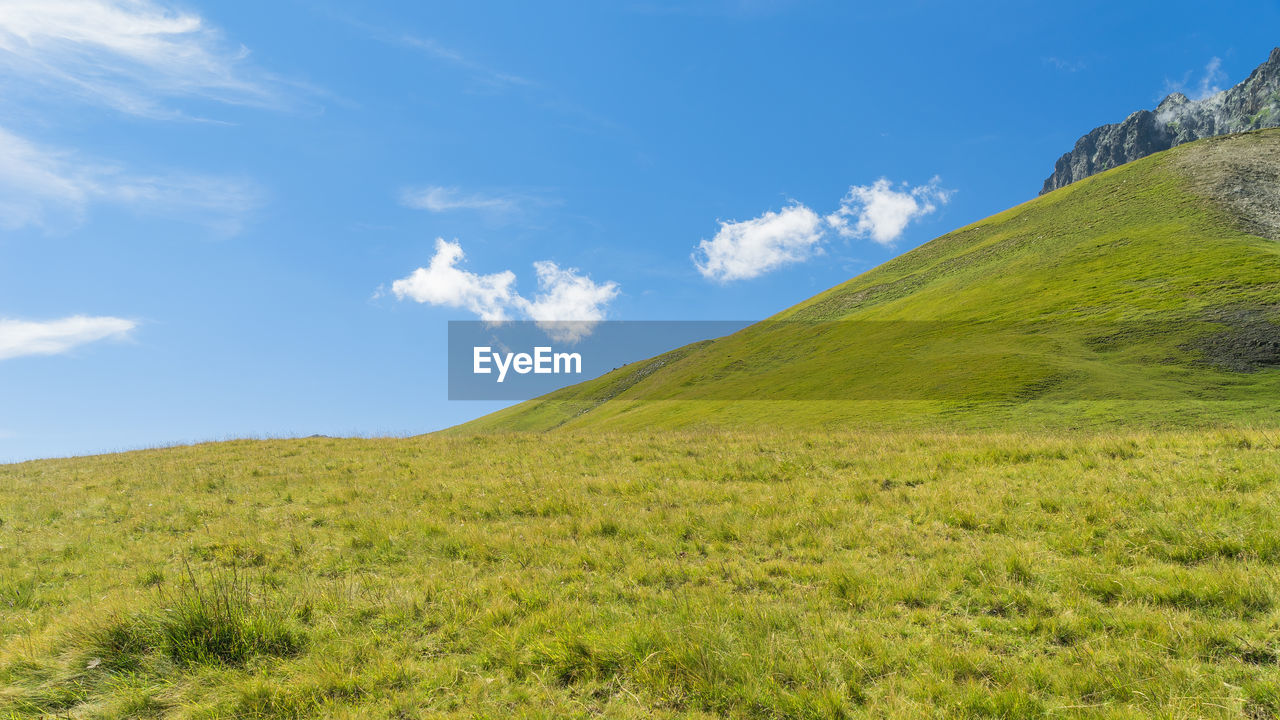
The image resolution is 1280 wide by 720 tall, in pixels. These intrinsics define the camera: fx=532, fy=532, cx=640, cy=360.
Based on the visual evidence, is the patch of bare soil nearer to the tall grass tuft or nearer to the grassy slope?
the grassy slope

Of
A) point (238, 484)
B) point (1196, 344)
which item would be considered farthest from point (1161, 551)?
point (1196, 344)

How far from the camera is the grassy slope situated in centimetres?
4084

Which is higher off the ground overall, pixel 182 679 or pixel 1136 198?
pixel 1136 198

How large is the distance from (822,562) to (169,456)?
92.8 ft

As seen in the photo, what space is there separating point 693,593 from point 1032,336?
2585 inches

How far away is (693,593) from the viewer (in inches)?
291

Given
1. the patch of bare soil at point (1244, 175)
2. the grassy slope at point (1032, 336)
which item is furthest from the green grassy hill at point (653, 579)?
the patch of bare soil at point (1244, 175)

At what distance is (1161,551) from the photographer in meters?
7.94

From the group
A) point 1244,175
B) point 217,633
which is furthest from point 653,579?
point 1244,175

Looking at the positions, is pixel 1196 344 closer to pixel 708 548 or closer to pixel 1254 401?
pixel 1254 401

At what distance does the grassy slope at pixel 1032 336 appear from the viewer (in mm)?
40844

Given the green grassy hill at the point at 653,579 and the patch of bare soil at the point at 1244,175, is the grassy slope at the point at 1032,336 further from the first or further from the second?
the green grassy hill at the point at 653,579

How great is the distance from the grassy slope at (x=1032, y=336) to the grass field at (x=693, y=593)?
30.9m

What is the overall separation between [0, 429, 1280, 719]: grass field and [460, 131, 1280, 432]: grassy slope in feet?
101
